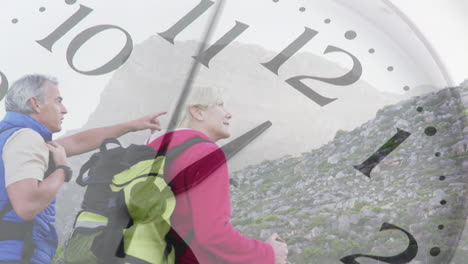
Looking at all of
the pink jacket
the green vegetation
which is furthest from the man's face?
the green vegetation

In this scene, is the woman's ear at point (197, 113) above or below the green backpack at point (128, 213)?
above

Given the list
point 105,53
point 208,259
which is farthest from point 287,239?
point 105,53

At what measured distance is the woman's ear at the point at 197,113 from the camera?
67cm

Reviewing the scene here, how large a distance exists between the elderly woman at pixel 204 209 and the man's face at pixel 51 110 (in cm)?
12

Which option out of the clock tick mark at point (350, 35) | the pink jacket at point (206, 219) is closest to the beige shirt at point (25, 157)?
the pink jacket at point (206, 219)

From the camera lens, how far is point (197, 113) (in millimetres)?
669

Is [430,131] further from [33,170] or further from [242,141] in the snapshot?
[33,170]

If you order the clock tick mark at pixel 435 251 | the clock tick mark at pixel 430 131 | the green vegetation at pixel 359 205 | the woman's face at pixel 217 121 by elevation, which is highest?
the clock tick mark at pixel 430 131

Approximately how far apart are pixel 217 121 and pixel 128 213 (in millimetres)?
143

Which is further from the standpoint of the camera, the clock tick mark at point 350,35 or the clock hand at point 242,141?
the clock tick mark at point 350,35

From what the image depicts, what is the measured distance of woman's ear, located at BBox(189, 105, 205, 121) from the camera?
2.19ft
